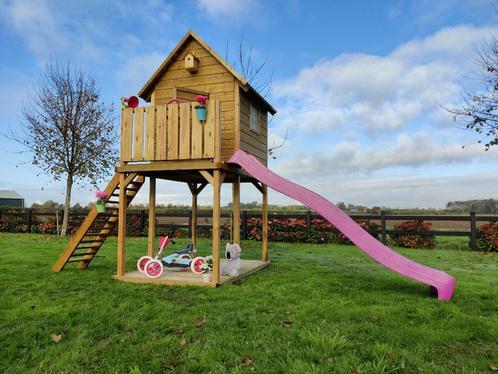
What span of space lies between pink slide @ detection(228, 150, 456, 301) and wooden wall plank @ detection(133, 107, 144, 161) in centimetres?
242

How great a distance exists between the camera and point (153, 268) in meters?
7.77

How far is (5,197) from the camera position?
→ 4409cm

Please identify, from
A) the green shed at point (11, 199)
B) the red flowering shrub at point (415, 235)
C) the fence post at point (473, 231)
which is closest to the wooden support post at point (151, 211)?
the red flowering shrub at point (415, 235)

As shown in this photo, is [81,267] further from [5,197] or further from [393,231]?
[5,197]

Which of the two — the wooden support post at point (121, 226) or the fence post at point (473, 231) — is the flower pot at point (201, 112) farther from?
the fence post at point (473, 231)

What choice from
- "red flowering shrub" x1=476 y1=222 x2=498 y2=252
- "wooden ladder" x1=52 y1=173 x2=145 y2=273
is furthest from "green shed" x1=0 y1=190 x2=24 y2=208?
"red flowering shrub" x1=476 y1=222 x2=498 y2=252

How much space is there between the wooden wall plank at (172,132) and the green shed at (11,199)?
4334cm

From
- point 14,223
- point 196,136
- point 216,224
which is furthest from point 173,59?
point 14,223

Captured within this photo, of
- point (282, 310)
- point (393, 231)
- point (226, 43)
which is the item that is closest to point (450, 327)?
point (282, 310)

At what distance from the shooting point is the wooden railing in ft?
24.3

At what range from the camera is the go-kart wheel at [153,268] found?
7730mm

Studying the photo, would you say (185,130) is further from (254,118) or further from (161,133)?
(254,118)

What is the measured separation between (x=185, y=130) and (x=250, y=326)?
14.1 ft

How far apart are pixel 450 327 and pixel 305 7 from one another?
26.8 ft
